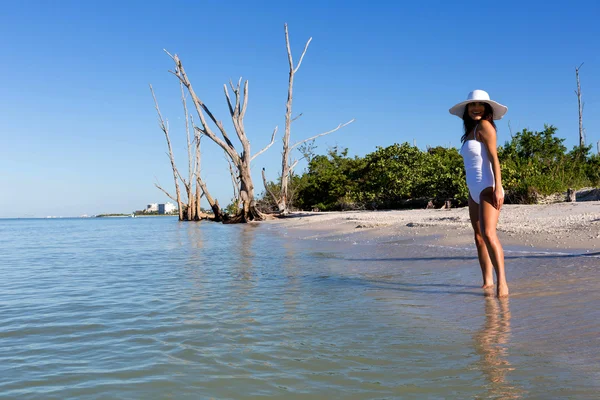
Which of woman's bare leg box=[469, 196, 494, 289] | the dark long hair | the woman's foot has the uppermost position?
the dark long hair

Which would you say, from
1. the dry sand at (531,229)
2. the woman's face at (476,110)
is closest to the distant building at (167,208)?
the dry sand at (531,229)

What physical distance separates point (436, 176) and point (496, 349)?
64.2 feet

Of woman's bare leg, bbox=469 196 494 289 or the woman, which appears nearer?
the woman

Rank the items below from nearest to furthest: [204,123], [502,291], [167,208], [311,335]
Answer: [311,335]
[502,291]
[204,123]
[167,208]

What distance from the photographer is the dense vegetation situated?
17.8 meters

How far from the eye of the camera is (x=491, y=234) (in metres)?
4.27

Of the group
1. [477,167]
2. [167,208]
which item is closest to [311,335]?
[477,167]

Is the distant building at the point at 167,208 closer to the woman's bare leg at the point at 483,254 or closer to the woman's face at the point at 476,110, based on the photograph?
the woman's bare leg at the point at 483,254

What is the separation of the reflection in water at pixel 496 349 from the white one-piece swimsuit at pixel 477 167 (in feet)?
3.39

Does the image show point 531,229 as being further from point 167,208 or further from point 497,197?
point 167,208

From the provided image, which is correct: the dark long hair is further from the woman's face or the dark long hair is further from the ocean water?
the ocean water

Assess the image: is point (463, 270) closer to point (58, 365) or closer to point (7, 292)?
point (58, 365)

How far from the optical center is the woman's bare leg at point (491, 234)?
4.17 m

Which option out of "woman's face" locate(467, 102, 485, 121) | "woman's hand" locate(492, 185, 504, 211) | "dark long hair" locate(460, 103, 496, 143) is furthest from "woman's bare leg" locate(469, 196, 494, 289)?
"woman's face" locate(467, 102, 485, 121)
